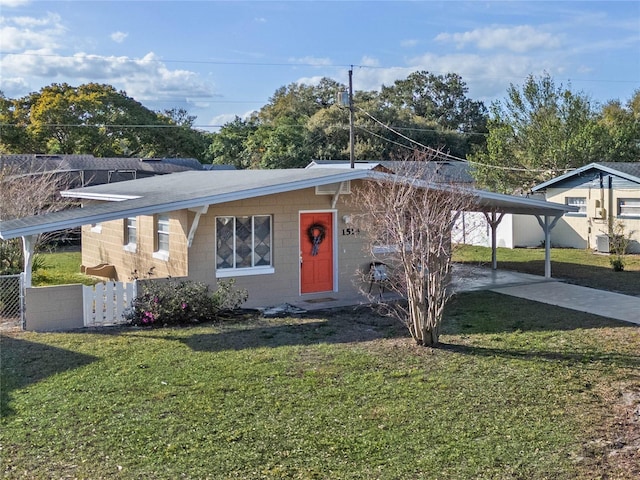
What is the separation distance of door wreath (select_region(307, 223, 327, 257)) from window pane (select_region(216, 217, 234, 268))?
1790 mm

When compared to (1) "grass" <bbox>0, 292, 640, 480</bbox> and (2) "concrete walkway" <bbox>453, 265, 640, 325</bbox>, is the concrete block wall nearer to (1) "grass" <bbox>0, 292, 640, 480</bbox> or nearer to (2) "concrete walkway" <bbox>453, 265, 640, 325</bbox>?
(1) "grass" <bbox>0, 292, 640, 480</bbox>

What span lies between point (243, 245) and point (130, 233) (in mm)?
4390

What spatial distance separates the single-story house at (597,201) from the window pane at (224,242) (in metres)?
15.5

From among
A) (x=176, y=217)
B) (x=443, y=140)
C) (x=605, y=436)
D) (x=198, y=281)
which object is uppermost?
(x=443, y=140)

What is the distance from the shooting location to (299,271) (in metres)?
13.3

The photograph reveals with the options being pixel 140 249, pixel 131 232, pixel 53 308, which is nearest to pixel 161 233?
pixel 140 249


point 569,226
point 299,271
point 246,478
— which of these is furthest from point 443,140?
point 246,478

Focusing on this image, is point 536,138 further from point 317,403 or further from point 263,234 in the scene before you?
point 317,403

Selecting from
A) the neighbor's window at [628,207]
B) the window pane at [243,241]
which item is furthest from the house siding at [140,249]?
the neighbor's window at [628,207]

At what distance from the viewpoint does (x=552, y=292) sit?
14062mm

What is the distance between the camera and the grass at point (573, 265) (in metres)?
15.4

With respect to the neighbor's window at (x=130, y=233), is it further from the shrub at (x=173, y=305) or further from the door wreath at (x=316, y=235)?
the door wreath at (x=316, y=235)

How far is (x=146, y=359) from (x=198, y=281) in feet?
13.5

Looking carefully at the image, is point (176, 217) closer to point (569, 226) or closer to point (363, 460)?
point (363, 460)
